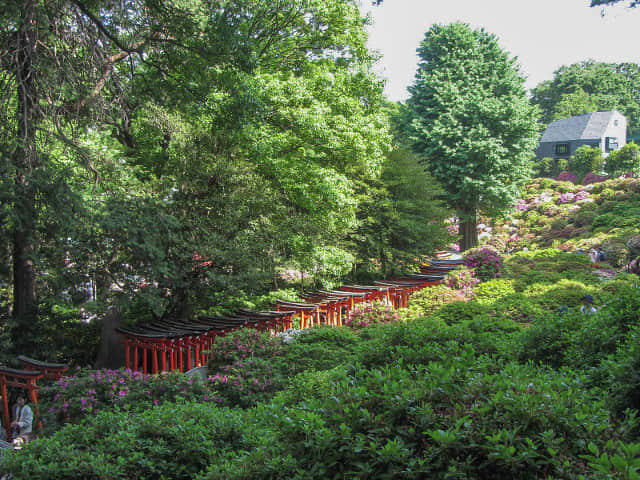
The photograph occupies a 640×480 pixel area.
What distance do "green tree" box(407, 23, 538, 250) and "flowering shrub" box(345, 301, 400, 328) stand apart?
644 inches

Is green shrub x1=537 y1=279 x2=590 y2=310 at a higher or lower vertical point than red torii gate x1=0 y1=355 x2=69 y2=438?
higher

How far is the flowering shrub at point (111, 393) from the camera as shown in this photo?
703 centimetres

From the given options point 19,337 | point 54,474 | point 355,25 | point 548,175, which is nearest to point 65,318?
point 19,337

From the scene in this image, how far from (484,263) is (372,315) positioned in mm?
7788

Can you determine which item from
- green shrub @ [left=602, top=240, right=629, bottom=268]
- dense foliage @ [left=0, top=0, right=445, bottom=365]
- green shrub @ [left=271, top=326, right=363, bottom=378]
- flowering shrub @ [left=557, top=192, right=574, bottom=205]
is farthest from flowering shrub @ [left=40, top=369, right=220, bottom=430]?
flowering shrub @ [left=557, top=192, right=574, bottom=205]

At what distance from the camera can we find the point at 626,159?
38.2 m

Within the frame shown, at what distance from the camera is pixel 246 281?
12648 mm

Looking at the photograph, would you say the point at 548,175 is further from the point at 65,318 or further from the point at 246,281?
the point at 65,318

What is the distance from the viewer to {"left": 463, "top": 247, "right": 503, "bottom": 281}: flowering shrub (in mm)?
18266

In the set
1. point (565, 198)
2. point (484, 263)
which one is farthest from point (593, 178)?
point (484, 263)

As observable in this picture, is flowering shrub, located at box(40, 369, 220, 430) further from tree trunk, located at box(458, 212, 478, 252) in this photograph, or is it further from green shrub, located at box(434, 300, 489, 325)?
tree trunk, located at box(458, 212, 478, 252)

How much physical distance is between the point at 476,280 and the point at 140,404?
44.1ft

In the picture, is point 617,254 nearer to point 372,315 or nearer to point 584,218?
point 584,218

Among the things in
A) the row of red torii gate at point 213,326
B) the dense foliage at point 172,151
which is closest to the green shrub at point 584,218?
the dense foliage at point 172,151
